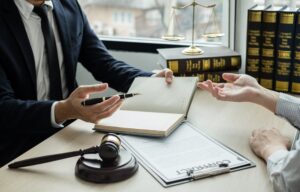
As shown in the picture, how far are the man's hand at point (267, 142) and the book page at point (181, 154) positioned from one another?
0.17 ft

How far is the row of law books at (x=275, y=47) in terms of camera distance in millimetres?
1694

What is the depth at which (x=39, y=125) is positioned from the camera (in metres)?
1.41

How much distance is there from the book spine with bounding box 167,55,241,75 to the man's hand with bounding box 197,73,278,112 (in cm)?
34

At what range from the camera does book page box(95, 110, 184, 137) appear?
1287mm

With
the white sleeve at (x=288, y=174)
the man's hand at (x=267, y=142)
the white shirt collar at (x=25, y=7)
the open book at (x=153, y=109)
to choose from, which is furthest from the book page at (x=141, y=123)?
the white shirt collar at (x=25, y=7)

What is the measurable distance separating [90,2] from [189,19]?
557mm

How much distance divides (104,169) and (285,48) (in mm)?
948

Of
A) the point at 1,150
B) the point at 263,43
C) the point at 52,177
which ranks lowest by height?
the point at 1,150

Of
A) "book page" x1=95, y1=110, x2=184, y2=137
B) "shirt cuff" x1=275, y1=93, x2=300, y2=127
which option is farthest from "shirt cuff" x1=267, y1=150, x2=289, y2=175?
"book page" x1=95, y1=110, x2=184, y2=137

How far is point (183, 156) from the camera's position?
1.16 meters

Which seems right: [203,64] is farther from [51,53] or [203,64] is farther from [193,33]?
Answer: [51,53]

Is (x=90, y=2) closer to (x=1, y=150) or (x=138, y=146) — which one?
(x=1, y=150)

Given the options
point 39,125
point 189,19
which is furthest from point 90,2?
point 39,125

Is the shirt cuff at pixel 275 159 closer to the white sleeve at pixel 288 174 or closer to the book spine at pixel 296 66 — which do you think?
the white sleeve at pixel 288 174
